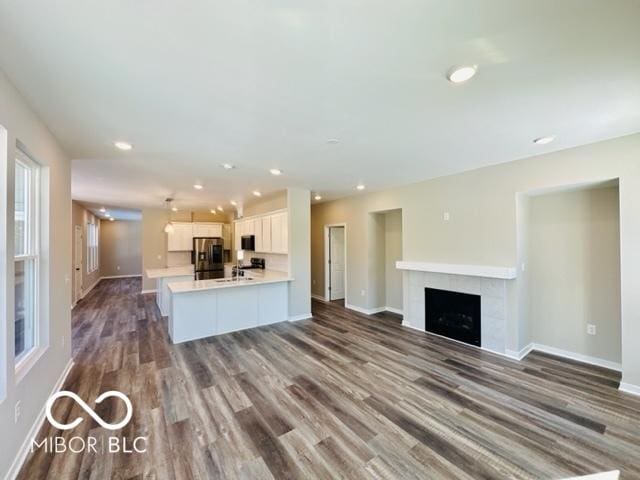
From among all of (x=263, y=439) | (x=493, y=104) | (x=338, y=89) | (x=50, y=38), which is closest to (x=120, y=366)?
(x=263, y=439)

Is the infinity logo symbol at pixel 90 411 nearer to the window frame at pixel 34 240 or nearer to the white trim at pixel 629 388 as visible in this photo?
the window frame at pixel 34 240

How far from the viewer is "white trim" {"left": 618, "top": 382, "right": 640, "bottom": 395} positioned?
2.77 meters

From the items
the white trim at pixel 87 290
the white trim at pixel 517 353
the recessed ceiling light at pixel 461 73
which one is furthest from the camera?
the white trim at pixel 87 290

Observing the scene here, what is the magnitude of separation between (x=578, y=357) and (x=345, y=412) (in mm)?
3411

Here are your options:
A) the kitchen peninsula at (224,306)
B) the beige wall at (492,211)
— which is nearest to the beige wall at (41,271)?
the kitchen peninsula at (224,306)

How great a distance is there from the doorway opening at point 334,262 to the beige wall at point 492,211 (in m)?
0.84

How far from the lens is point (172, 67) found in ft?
5.49

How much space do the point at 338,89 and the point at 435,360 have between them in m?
3.49

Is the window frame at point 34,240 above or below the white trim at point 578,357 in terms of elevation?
above

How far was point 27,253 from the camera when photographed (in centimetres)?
244

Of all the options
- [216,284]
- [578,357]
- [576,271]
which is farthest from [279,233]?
[578,357]

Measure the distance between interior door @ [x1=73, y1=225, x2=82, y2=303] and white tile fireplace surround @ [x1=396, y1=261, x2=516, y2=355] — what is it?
8.04m

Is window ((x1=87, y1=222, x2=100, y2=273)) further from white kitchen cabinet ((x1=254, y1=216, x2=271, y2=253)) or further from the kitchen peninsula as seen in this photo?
the kitchen peninsula

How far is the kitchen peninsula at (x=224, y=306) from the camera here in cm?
430
